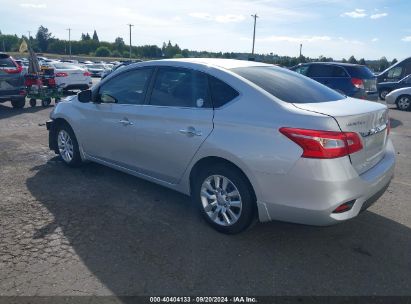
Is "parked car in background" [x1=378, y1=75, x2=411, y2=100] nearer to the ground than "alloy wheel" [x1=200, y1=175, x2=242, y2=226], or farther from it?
farther from it

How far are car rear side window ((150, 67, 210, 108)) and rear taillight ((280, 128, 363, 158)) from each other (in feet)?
3.49

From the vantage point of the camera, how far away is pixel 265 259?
3.26m

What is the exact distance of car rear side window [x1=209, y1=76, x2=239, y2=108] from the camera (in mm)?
3554

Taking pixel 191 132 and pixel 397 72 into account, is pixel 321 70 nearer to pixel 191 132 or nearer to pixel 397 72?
pixel 397 72

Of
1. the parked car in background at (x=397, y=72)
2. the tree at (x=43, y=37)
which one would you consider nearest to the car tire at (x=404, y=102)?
the parked car in background at (x=397, y=72)

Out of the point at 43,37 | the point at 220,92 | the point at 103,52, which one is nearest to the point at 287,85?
the point at 220,92

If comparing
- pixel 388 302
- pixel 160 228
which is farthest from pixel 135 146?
pixel 388 302

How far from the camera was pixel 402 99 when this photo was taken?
14383 mm

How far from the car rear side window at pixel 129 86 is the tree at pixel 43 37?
134m

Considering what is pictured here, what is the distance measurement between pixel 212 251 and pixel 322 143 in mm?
1370

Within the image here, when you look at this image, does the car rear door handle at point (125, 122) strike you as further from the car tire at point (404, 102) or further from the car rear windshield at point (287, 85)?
the car tire at point (404, 102)

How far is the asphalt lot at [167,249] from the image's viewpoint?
2.88m

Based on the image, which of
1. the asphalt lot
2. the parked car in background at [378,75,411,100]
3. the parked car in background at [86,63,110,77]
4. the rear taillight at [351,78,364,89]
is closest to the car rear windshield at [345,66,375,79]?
the rear taillight at [351,78,364,89]

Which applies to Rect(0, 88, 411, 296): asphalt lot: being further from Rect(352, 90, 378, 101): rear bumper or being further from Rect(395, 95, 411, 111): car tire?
Rect(395, 95, 411, 111): car tire
